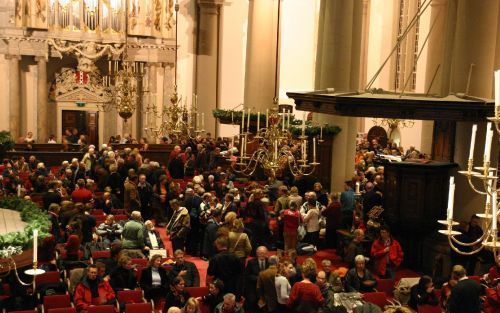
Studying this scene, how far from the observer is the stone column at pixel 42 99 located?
2867cm

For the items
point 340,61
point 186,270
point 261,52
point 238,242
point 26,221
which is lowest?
point 186,270

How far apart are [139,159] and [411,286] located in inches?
387

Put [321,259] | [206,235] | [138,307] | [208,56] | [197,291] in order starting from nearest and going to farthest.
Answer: [138,307] < [197,291] < [206,235] < [321,259] < [208,56]

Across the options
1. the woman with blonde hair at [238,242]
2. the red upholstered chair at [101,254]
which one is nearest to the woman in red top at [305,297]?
the woman with blonde hair at [238,242]

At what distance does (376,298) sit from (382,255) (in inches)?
91.9

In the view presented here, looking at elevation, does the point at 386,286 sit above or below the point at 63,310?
below

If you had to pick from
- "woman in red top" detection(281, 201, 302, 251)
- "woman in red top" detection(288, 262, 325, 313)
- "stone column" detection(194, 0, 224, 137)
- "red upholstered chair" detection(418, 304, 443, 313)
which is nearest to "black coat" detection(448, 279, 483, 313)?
"red upholstered chair" detection(418, 304, 443, 313)

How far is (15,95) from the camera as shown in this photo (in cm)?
2852

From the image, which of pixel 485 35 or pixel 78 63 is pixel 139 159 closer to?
pixel 485 35

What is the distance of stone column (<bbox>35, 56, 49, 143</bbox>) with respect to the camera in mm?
28672

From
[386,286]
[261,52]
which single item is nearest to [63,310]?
[386,286]

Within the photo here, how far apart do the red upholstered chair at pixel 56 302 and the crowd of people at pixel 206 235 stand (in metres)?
0.17

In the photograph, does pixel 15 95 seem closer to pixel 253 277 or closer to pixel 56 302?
pixel 56 302

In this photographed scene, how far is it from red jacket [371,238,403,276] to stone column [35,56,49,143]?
19.0m
